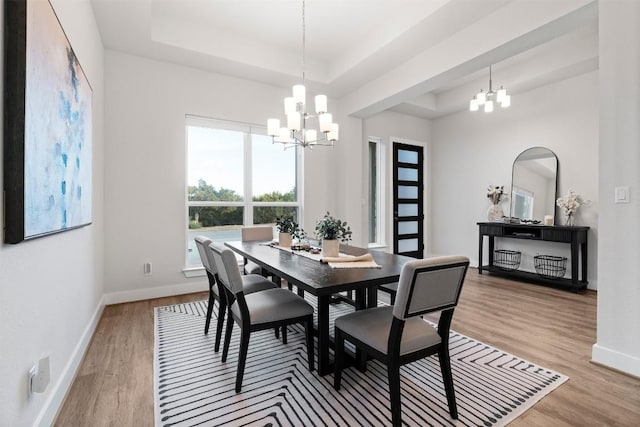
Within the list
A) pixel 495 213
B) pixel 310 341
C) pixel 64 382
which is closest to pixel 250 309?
pixel 310 341

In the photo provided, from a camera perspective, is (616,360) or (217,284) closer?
(616,360)

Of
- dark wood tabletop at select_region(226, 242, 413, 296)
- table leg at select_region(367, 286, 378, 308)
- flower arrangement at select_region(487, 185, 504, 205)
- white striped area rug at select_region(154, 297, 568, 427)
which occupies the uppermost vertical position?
flower arrangement at select_region(487, 185, 504, 205)

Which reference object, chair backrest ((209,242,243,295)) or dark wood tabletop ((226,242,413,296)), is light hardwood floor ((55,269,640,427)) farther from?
dark wood tabletop ((226,242,413,296))

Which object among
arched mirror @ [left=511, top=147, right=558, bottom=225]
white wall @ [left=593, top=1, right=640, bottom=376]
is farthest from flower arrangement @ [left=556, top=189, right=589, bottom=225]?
white wall @ [left=593, top=1, right=640, bottom=376]

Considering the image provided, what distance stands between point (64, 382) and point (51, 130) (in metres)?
1.42

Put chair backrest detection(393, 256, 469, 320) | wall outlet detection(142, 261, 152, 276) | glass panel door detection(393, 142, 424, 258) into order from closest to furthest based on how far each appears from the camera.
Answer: chair backrest detection(393, 256, 469, 320)
wall outlet detection(142, 261, 152, 276)
glass panel door detection(393, 142, 424, 258)

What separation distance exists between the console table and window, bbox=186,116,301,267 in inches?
119

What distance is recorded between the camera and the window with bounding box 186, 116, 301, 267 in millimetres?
4020

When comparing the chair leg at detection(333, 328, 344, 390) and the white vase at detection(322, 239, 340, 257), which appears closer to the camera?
the chair leg at detection(333, 328, 344, 390)

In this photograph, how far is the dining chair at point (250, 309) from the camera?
1833mm

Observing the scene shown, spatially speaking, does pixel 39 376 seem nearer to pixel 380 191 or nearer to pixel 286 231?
pixel 286 231

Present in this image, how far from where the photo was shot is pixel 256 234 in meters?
3.57

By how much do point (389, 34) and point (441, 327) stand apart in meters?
2.99

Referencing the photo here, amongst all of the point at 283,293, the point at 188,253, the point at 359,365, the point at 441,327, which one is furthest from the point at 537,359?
the point at 188,253
